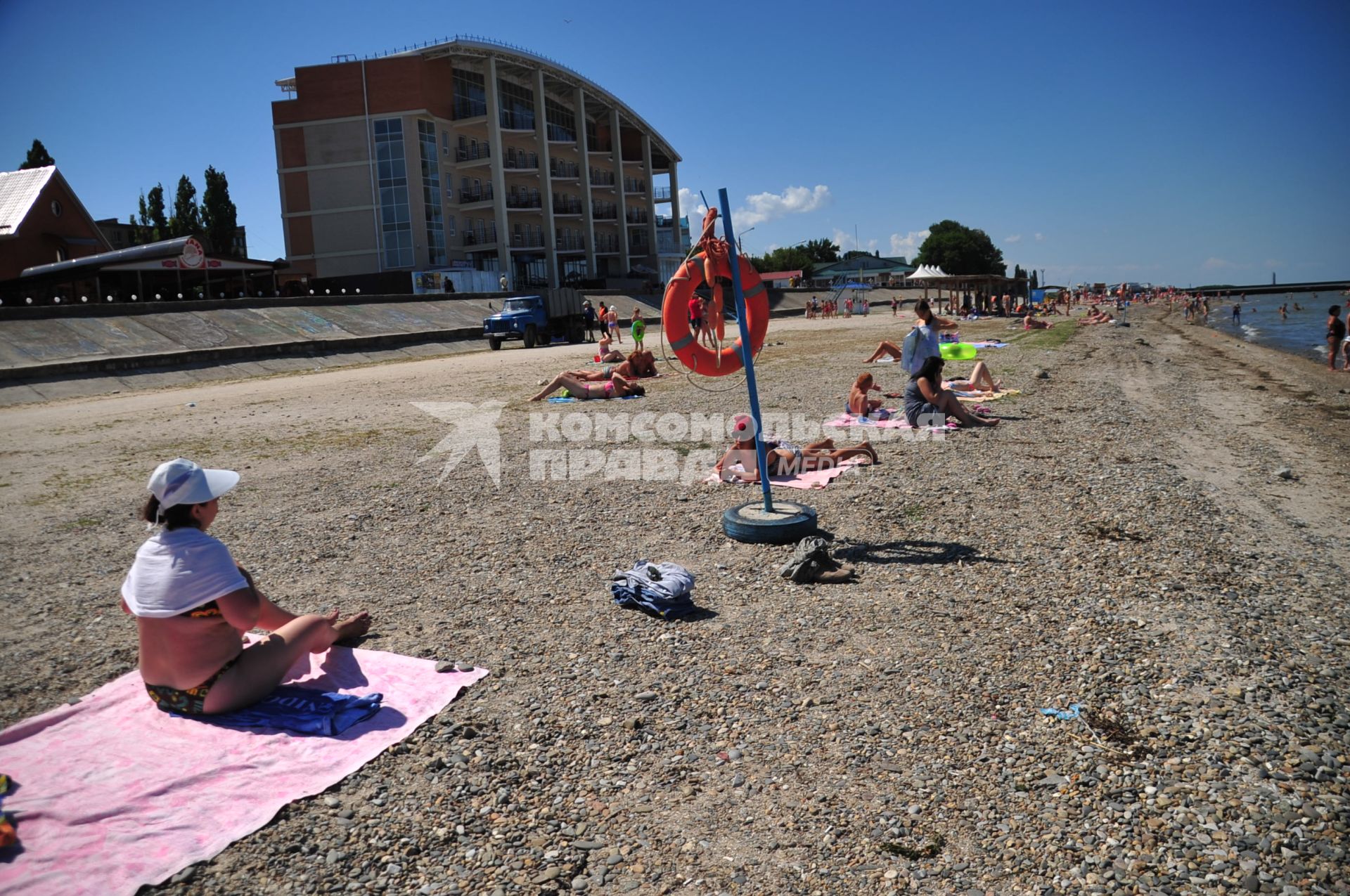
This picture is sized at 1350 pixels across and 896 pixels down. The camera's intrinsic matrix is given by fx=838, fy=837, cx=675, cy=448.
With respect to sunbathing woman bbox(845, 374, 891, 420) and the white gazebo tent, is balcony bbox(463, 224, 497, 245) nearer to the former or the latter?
the white gazebo tent

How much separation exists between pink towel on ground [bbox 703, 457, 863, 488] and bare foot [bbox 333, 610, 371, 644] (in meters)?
4.36

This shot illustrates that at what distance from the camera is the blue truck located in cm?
2967

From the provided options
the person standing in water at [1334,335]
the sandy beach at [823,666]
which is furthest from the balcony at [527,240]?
the sandy beach at [823,666]

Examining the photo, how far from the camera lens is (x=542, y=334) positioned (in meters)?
30.8

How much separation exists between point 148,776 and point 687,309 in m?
4.86

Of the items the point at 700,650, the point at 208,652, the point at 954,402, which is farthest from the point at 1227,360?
the point at 208,652

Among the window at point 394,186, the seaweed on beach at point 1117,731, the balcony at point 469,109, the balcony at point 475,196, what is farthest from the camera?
the balcony at point 475,196

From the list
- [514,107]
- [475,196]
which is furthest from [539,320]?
[514,107]

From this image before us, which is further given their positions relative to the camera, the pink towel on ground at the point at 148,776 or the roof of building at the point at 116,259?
the roof of building at the point at 116,259

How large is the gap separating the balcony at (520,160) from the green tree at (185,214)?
780 inches

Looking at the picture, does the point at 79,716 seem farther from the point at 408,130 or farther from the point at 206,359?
the point at 408,130

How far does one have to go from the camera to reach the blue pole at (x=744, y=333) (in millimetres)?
6508

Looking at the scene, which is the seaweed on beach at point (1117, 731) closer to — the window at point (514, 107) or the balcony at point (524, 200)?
the balcony at point (524, 200)

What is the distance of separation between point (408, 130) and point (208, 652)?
178 feet
